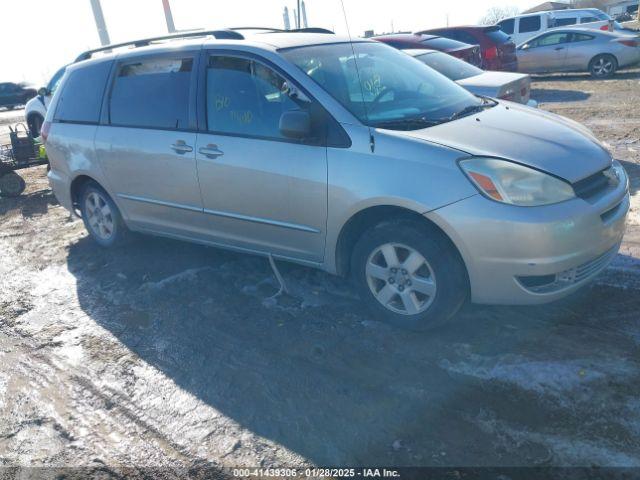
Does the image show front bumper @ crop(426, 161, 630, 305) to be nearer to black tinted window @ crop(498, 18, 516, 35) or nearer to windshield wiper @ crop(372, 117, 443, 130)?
windshield wiper @ crop(372, 117, 443, 130)

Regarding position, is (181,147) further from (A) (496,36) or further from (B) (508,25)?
(B) (508,25)

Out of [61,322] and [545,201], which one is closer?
[545,201]

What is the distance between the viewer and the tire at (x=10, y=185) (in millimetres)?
8547

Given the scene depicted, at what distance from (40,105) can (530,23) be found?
53.7 ft

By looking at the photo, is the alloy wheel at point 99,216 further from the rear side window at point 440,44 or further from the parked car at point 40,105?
the parked car at point 40,105

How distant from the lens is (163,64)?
4723 millimetres

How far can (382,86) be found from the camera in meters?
4.23

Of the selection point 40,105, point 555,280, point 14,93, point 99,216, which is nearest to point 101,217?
point 99,216

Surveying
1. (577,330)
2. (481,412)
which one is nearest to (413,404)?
(481,412)

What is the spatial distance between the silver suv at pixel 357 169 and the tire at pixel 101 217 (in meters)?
0.23

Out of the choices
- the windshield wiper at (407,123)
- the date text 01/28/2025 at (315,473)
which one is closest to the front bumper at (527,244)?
the windshield wiper at (407,123)

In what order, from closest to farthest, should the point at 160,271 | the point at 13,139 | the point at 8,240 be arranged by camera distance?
the point at 160,271 < the point at 8,240 < the point at 13,139

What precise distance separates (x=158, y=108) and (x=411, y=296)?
264 cm

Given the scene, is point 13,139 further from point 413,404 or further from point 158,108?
point 413,404
